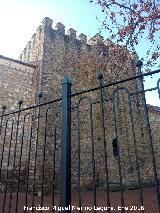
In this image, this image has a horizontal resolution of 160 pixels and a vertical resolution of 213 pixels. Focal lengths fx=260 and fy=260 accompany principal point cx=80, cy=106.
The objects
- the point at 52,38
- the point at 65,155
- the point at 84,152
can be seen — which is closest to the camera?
the point at 65,155

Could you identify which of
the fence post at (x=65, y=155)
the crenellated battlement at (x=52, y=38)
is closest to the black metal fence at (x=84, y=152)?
the crenellated battlement at (x=52, y=38)

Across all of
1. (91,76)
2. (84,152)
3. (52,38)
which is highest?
(52,38)

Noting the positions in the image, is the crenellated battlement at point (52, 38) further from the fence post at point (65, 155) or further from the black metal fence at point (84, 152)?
the fence post at point (65, 155)

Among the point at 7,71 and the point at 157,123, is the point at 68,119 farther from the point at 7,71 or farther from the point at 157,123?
the point at 157,123

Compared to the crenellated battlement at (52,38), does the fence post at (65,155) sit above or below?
below

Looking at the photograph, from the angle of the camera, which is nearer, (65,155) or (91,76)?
(65,155)

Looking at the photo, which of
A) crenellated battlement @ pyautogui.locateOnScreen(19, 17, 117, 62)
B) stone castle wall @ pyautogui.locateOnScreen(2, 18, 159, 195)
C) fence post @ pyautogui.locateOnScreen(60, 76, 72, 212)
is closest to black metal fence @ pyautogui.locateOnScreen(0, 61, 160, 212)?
stone castle wall @ pyautogui.locateOnScreen(2, 18, 159, 195)

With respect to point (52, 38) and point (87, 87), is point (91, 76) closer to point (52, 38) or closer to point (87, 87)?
point (87, 87)

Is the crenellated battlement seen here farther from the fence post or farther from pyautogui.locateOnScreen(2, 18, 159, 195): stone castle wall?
the fence post

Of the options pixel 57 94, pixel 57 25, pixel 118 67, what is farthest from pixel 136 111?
pixel 57 25

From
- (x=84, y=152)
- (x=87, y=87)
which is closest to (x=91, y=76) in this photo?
(x=87, y=87)

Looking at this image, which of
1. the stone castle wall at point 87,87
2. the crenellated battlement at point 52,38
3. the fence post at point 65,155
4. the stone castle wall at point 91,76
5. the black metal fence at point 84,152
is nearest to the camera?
the fence post at point 65,155

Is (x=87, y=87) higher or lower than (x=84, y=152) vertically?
higher

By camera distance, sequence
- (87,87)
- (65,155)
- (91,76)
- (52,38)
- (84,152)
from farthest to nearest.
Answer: (91,76) < (87,87) < (52,38) < (84,152) < (65,155)
